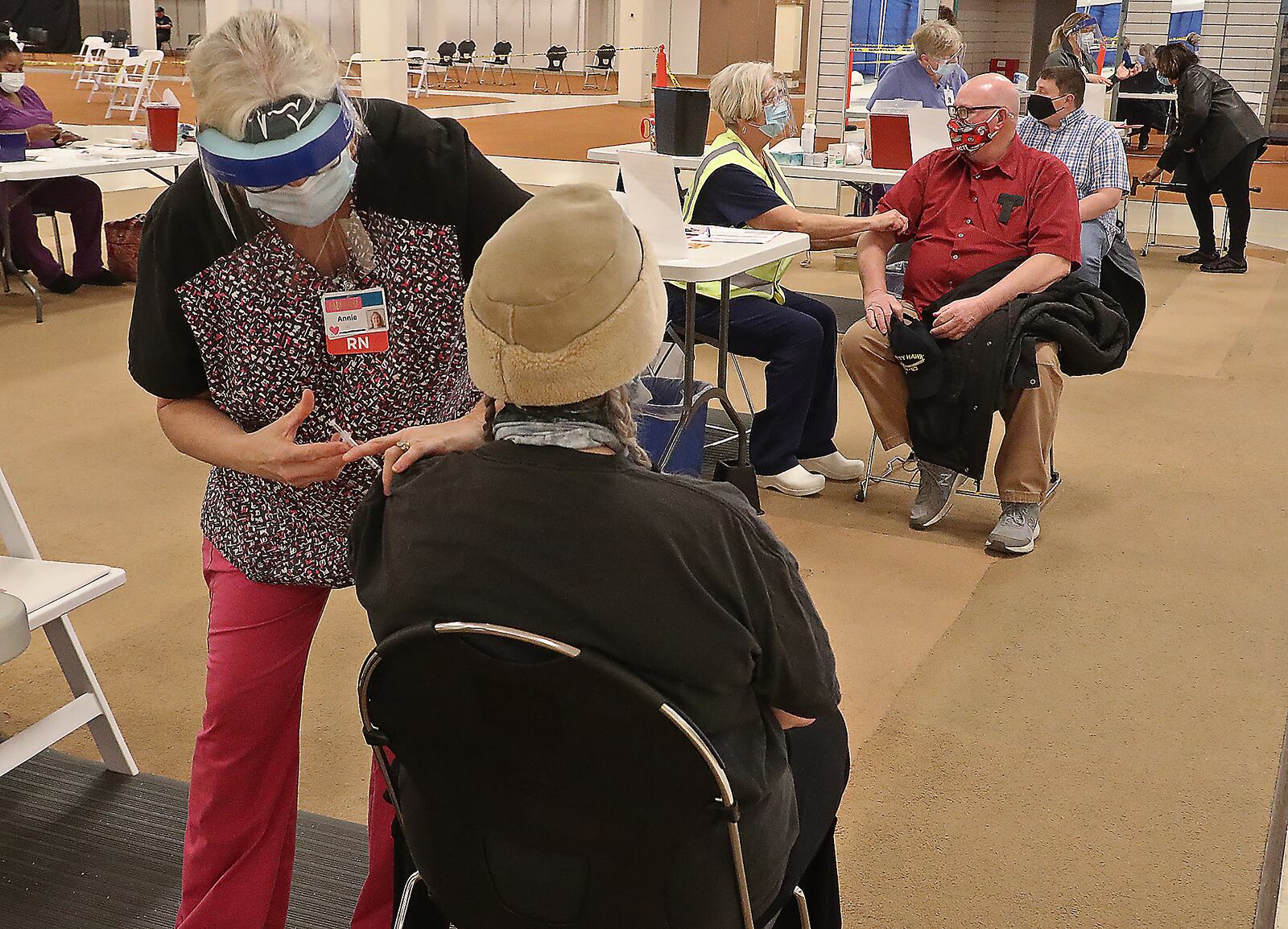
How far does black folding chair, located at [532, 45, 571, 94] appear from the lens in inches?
920

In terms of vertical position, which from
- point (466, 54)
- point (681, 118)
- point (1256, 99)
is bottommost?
point (681, 118)

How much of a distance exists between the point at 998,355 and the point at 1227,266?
5.61m

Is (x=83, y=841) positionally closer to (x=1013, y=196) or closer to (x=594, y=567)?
(x=594, y=567)

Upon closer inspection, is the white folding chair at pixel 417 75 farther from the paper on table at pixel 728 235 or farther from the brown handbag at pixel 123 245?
the paper on table at pixel 728 235

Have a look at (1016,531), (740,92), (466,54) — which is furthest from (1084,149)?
(466,54)

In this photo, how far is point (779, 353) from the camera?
4.02 metres

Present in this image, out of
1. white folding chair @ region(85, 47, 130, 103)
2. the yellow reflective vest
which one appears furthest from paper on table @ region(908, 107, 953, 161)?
white folding chair @ region(85, 47, 130, 103)

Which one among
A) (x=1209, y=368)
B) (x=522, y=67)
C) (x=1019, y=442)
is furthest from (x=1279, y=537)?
(x=522, y=67)

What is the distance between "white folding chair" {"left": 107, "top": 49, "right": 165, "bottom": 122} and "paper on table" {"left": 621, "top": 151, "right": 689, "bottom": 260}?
12.6 m

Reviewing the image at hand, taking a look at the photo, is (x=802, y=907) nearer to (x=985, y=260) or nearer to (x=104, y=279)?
(x=985, y=260)

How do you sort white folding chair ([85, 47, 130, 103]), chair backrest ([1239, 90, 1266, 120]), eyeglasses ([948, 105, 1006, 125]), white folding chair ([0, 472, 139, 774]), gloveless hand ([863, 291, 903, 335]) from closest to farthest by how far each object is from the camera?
white folding chair ([0, 472, 139, 774]), eyeglasses ([948, 105, 1006, 125]), gloveless hand ([863, 291, 903, 335]), chair backrest ([1239, 90, 1266, 120]), white folding chair ([85, 47, 130, 103])

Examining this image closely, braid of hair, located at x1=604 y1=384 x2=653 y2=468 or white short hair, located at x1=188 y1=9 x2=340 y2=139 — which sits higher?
white short hair, located at x1=188 y1=9 x2=340 y2=139

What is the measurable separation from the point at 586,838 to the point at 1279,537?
315 cm

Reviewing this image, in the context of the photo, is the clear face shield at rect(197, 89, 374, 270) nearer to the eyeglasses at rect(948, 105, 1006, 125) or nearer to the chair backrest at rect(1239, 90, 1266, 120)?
the eyeglasses at rect(948, 105, 1006, 125)
